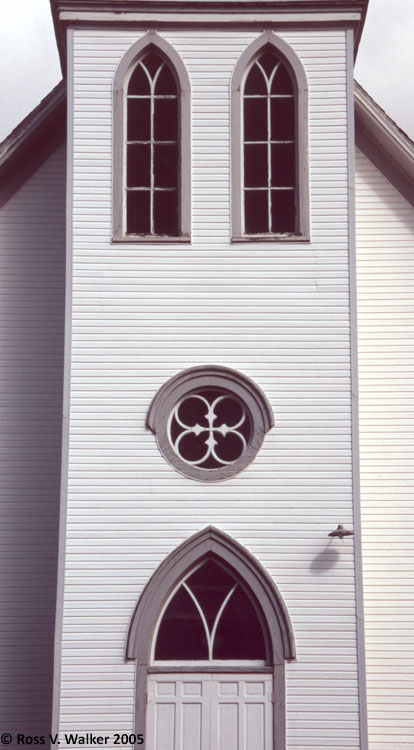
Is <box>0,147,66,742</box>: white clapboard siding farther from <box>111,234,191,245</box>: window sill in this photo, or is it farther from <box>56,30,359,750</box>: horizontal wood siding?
<box>111,234,191,245</box>: window sill

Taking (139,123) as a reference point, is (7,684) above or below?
below

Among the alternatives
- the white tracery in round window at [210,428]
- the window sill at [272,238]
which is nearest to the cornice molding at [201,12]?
the window sill at [272,238]

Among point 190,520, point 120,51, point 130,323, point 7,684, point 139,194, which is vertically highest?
point 120,51

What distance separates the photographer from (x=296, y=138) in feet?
46.1

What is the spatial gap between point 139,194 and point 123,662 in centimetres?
584

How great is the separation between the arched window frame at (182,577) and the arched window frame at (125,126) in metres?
3.78

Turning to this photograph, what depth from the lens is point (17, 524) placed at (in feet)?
49.1

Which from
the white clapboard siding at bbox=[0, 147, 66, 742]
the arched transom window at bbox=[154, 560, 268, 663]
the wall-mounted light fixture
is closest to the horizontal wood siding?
the wall-mounted light fixture

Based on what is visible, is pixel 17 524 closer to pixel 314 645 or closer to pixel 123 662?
pixel 123 662

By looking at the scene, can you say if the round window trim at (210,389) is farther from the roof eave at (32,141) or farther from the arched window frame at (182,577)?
the roof eave at (32,141)

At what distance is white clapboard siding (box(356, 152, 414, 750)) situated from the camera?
14.1m

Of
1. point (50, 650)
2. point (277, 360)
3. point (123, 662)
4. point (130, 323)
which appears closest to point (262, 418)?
point (277, 360)

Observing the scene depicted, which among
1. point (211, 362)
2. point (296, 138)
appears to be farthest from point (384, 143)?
point (211, 362)

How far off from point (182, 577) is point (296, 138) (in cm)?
561
